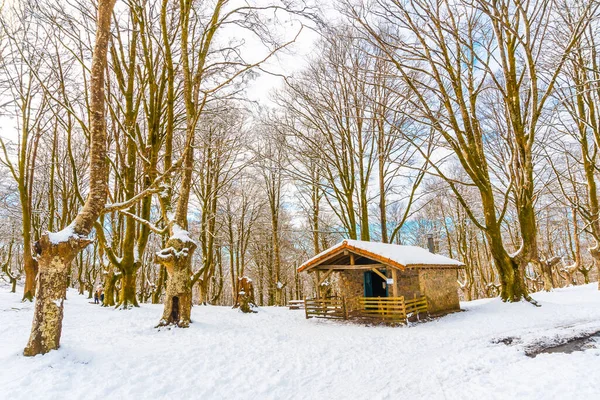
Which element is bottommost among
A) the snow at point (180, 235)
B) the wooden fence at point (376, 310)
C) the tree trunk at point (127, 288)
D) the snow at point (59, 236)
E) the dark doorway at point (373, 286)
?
the wooden fence at point (376, 310)

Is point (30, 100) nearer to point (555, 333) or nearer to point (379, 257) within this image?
point (379, 257)

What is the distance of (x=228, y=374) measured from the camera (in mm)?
5270

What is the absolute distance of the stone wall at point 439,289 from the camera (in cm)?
1361

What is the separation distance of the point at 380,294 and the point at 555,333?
7.77 m

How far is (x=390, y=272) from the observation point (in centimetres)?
1426

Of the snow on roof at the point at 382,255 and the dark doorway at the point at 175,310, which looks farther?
the snow on roof at the point at 382,255

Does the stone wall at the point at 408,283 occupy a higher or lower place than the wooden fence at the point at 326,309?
higher

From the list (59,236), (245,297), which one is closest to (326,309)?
(245,297)

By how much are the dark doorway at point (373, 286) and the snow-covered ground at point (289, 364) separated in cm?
543

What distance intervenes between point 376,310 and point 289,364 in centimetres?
763

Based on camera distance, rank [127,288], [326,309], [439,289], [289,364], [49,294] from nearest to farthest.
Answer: [49,294] < [289,364] < [127,288] < [326,309] < [439,289]

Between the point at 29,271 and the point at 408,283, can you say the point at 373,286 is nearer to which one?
the point at 408,283

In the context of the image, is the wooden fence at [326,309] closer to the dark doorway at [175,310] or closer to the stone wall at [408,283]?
the stone wall at [408,283]

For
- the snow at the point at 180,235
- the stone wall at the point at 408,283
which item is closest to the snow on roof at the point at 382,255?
the stone wall at the point at 408,283
